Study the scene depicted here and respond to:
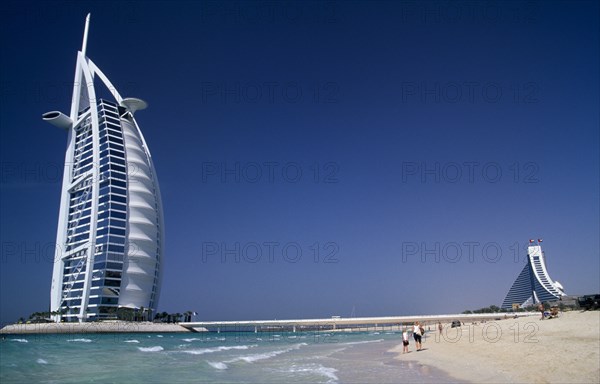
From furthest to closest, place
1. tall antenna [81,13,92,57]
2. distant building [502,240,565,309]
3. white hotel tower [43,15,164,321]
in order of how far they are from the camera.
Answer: distant building [502,240,565,309], tall antenna [81,13,92,57], white hotel tower [43,15,164,321]

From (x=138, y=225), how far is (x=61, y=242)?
14.6 m

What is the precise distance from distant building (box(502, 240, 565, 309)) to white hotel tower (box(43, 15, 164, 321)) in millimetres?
125375

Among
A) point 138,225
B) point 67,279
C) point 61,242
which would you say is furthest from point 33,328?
point 138,225

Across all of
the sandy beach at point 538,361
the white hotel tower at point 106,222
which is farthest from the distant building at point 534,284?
the sandy beach at point 538,361

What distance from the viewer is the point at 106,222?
78.1m

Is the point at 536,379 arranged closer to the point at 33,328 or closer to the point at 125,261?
the point at 125,261

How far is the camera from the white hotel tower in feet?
249

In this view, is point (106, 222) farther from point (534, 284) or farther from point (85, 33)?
point (534, 284)

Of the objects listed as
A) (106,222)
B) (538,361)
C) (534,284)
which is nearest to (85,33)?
(106,222)

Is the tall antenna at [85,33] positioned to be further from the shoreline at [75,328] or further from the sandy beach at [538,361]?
the sandy beach at [538,361]

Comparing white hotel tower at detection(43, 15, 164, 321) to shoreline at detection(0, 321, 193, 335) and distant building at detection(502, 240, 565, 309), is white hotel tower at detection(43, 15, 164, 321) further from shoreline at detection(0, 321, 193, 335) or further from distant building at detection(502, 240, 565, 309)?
distant building at detection(502, 240, 565, 309)

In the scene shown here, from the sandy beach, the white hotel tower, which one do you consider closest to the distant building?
the white hotel tower

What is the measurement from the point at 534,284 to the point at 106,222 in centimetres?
14287

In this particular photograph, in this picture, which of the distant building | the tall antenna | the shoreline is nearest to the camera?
the shoreline
